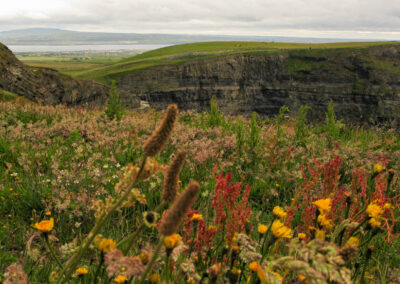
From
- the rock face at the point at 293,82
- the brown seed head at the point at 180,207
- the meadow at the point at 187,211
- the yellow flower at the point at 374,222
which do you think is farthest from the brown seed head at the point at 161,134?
the rock face at the point at 293,82

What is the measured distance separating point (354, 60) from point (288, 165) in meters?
76.4

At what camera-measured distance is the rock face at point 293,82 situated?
212 feet

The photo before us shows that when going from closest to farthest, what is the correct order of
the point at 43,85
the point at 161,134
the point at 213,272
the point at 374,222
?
the point at 161,134
the point at 213,272
the point at 374,222
the point at 43,85

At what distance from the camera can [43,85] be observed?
19.1m

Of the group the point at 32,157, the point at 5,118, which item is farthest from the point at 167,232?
the point at 5,118

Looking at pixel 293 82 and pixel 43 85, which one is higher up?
pixel 43 85

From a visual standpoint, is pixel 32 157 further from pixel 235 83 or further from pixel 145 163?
pixel 235 83

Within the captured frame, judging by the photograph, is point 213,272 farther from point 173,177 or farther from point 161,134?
point 161,134

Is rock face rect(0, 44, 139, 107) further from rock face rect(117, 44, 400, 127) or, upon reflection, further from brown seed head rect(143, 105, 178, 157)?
rock face rect(117, 44, 400, 127)

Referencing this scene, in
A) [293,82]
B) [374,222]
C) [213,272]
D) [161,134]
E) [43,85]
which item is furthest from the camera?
[293,82]

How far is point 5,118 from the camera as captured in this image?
771 centimetres

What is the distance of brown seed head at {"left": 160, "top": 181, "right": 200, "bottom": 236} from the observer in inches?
35.7

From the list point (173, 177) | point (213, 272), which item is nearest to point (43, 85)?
point (213, 272)

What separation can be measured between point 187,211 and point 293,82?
7665cm
